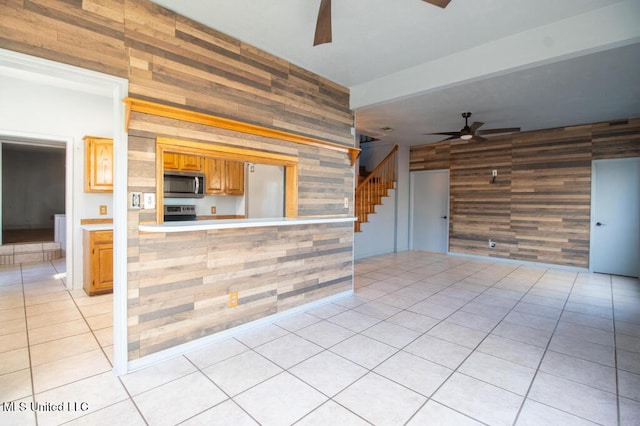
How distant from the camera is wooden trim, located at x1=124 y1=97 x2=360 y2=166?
2207mm

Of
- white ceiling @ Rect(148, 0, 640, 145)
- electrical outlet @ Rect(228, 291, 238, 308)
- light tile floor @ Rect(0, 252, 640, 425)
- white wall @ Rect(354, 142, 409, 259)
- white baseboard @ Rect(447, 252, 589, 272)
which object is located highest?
white ceiling @ Rect(148, 0, 640, 145)

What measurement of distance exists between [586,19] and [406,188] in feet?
18.7

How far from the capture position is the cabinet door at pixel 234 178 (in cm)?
511

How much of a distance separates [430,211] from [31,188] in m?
12.4

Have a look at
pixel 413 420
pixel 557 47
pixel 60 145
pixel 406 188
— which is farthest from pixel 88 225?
pixel 406 188

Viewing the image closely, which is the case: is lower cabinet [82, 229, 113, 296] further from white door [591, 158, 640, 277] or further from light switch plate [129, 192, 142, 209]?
white door [591, 158, 640, 277]

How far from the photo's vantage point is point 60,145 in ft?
14.9

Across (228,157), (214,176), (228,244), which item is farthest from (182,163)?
(228,244)

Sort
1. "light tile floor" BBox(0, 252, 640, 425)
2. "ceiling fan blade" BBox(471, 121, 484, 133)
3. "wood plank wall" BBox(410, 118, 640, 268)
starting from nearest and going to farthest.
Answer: "light tile floor" BBox(0, 252, 640, 425)
"ceiling fan blade" BBox(471, 121, 484, 133)
"wood plank wall" BBox(410, 118, 640, 268)

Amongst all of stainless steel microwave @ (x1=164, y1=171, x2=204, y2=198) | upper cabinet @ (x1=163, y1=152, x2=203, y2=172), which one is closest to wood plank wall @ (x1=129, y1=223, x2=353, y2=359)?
stainless steel microwave @ (x1=164, y1=171, x2=204, y2=198)

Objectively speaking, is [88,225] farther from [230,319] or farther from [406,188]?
[406,188]

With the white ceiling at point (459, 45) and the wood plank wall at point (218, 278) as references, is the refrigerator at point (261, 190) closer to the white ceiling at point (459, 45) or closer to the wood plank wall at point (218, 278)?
the wood plank wall at point (218, 278)

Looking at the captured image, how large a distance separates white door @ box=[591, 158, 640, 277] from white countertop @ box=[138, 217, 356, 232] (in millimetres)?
5096

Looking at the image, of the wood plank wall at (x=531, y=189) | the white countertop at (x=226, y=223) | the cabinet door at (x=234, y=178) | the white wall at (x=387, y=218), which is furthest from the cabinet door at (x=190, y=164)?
the wood plank wall at (x=531, y=189)
